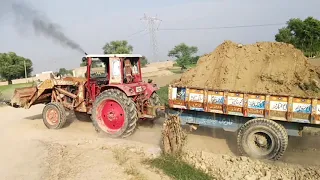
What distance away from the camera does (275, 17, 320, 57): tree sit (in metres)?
35.6

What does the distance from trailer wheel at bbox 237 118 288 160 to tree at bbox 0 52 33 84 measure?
157ft

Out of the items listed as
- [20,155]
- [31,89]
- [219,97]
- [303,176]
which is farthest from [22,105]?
[303,176]

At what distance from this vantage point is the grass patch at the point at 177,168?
5945 millimetres

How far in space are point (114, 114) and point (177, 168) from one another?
3460 millimetres

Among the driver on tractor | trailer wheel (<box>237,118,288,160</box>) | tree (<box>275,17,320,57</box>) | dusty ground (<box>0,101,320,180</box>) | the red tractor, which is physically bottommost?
dusty ground (<box>0,101,320,180</box>)

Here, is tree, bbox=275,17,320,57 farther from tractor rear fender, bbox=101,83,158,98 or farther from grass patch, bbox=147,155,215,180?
grass patch, bbox=147,155,215,180

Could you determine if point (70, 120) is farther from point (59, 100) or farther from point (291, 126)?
point (291, 126)

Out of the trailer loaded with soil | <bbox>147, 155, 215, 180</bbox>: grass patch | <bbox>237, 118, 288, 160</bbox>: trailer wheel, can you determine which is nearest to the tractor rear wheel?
the trailer loaded with soil

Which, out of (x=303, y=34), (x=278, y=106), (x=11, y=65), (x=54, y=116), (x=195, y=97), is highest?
(x=303, y=34)

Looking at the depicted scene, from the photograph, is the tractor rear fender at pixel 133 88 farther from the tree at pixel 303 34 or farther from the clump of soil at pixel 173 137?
the tree at pixel 303 34

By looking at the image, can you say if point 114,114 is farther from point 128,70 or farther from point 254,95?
point 254,95

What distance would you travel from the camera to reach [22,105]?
10867mm

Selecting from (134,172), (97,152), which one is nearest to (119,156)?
(97,152)

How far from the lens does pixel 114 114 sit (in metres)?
9.23
